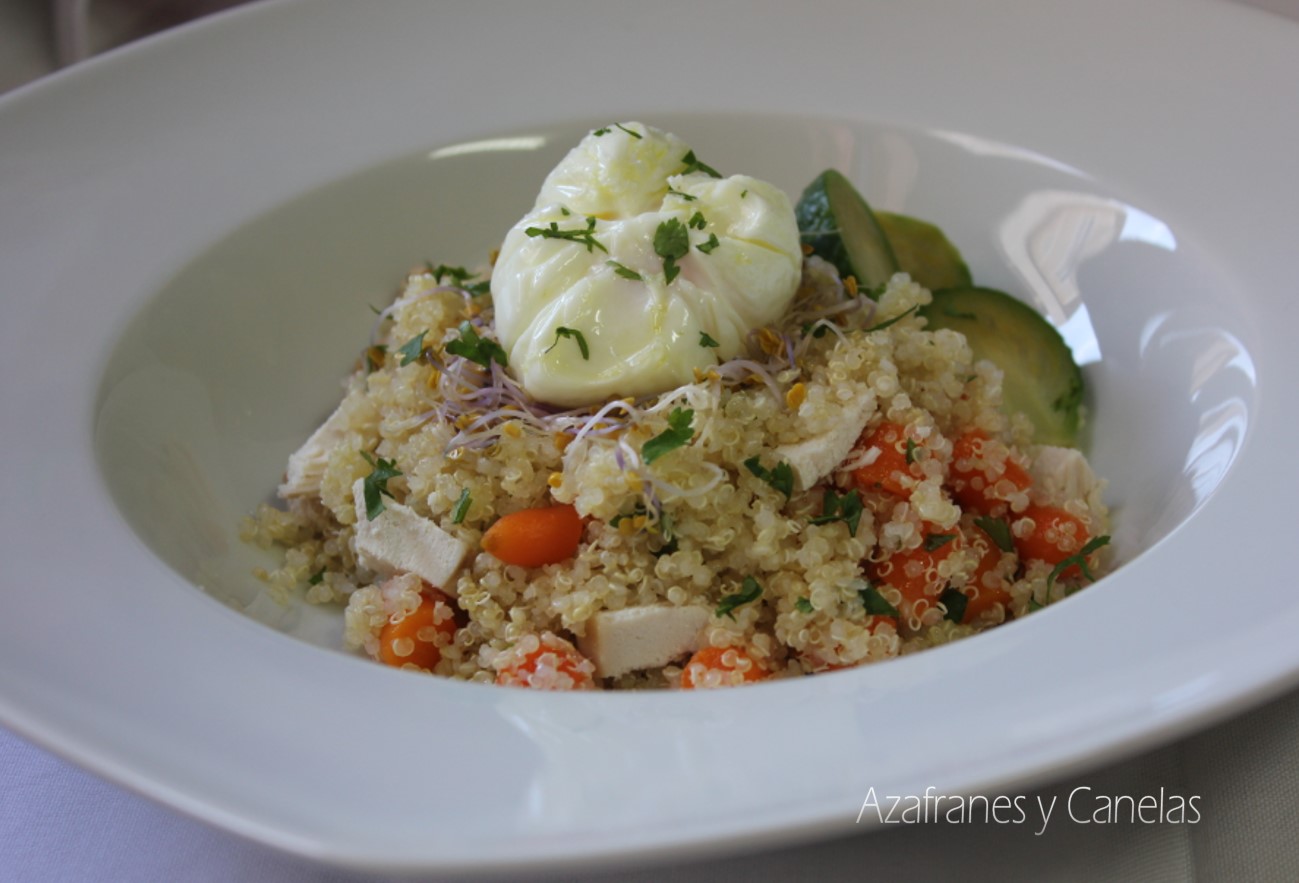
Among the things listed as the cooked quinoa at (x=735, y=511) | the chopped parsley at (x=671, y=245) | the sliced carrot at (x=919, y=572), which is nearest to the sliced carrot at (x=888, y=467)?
the cooked quinoa at (x=735, y=511)

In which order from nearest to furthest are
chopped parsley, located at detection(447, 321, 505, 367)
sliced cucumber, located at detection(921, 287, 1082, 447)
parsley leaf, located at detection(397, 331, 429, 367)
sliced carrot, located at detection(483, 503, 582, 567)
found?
sliced carrot, located at detection(483, 503, 582, 567) < chopped parsley, located at detection(447, 321, 505, 367) < parsley leaf, located at detection(397, 331, 429, 367) < sliced cucumber, located at detection(921, 287, 1082, 447)

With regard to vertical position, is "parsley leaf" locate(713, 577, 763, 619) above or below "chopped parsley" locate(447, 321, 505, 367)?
below

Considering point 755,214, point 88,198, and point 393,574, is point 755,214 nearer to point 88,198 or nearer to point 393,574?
point 393,574

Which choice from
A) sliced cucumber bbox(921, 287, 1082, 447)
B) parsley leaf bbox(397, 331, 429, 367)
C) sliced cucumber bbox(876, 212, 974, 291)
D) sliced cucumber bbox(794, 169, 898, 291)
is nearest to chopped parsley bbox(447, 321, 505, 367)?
parsley leaf bbox(397, 331, 429, 367)

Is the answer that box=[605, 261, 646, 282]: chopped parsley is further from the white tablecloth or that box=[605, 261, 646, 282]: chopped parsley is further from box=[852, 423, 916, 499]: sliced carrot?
the white tablecloth

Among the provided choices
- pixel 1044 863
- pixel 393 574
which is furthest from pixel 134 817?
pixel 1044 863

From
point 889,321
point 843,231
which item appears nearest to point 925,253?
point 843,231

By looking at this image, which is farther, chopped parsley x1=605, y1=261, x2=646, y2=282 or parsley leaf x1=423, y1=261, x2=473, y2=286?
parsley leaf x1=423, y1=261, x2=473, y2=286

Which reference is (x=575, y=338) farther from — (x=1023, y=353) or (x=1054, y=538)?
(x=1023, y=353)
